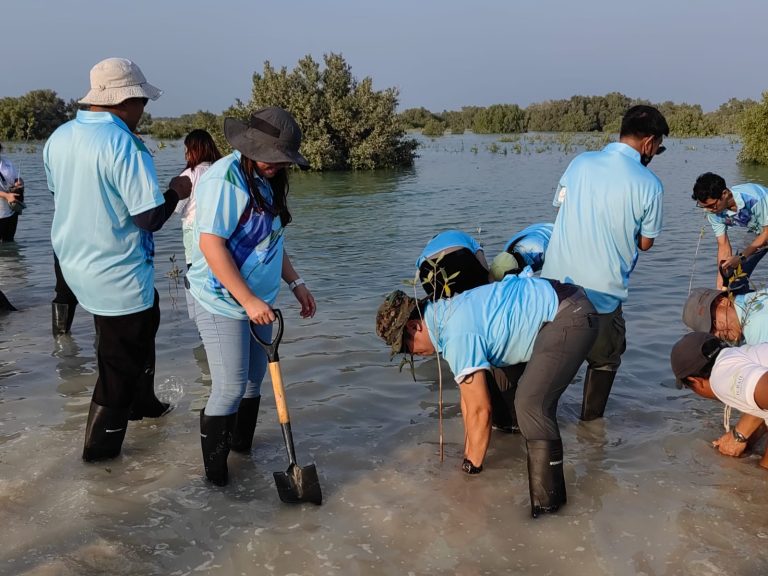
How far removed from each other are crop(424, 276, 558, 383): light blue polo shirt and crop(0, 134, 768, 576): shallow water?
877mm

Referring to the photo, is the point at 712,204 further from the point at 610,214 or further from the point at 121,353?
the point at 121,353

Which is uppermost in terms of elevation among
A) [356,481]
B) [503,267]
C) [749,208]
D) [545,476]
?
[749,208]

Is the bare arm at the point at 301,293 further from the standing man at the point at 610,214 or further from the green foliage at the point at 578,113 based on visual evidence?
the green foliage at the point at 578,113

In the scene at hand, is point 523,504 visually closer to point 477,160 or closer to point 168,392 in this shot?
point 168,392

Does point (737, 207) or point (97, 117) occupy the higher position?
point (97, 117)

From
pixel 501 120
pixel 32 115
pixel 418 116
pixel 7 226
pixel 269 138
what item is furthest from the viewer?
pixel 418 116

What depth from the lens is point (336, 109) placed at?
27391 millimetres

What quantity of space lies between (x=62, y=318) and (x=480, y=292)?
468cm

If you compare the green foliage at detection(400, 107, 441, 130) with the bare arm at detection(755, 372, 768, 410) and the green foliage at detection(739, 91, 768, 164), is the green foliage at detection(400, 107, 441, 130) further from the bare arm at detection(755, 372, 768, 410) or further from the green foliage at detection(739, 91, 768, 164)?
the bare arm at detection(755, 372, 768, 410)

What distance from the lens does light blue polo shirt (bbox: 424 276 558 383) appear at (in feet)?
11.4

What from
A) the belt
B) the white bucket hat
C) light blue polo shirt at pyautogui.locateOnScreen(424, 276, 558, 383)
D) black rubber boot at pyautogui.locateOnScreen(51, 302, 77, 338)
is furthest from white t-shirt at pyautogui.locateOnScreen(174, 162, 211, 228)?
the belt

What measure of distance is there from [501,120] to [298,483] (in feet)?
198

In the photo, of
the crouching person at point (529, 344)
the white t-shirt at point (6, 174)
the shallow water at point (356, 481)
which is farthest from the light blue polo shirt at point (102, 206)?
the white t-shirt at point (6, 174)

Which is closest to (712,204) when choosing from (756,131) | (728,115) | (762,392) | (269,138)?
(762,392)
